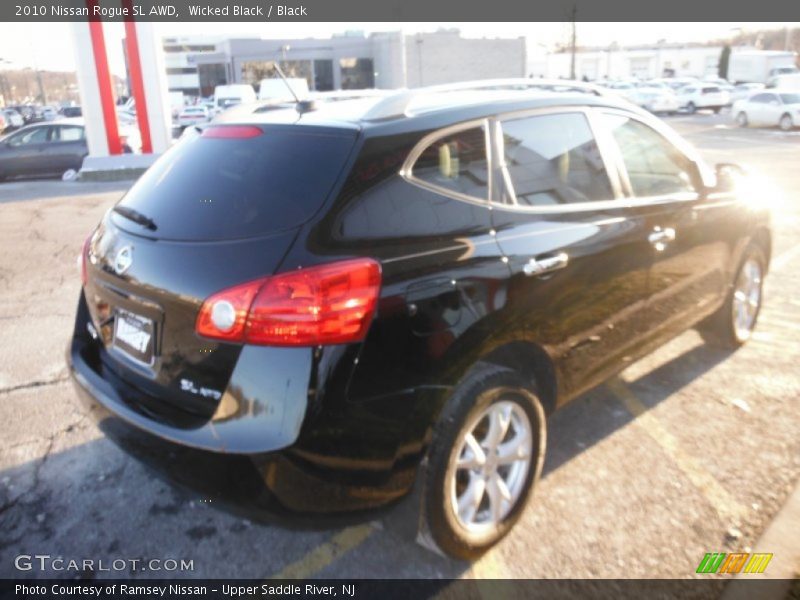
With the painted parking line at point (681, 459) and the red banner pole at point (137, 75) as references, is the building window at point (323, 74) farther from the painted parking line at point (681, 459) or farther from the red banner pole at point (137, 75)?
the painted parking line at point (681, 459)

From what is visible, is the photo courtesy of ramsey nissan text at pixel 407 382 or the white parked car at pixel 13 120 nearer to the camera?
the photo courtesy of ramsey nissan text at pixel 407 382

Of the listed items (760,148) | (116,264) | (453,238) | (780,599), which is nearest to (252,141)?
(116,264)

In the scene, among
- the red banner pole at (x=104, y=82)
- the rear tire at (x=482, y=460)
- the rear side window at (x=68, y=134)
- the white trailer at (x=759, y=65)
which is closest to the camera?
the rear tire at (x=482, y=460)

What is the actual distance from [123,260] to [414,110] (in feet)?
4.30

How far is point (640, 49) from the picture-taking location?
95.9 metres

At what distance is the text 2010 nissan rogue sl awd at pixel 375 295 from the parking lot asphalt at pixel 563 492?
28 centimetres

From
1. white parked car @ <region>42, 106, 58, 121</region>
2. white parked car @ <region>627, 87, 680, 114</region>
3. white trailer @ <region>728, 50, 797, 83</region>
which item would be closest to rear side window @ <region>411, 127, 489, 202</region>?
white parked car @ <region>627, 87, 680, 114</region>

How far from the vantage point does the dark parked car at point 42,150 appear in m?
15.3

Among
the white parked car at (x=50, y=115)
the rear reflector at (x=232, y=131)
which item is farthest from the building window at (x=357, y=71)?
the rear reflector at (x=232, y=131)

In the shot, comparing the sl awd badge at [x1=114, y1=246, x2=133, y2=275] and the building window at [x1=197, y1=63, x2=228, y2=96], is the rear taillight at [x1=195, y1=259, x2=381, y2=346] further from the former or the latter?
the building window at [x1=197, y1=63, x2=228, y2=96]

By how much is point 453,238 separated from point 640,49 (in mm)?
106126

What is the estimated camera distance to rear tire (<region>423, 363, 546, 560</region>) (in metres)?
2.42

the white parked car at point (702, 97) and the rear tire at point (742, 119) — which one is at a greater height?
the white parked car at point (702, 97)

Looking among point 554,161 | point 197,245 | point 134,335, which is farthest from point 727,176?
point 134,335
